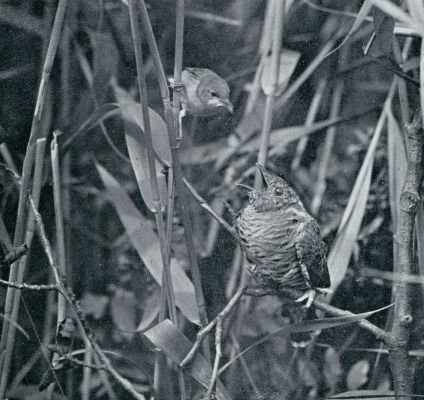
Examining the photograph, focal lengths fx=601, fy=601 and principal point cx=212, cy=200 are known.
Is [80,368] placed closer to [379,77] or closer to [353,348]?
[353,348]

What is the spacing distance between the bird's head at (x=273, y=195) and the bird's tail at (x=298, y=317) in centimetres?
14

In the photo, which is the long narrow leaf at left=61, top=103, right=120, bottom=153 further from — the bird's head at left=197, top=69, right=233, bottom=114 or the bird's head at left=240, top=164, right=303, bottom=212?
the bird's head at left=240, top=164, right=303, bottom=212

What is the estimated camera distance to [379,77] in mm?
839

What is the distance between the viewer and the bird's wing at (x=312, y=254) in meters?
0.82

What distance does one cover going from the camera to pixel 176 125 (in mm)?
808

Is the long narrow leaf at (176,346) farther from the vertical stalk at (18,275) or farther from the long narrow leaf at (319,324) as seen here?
the vertical stalk at (18,275)

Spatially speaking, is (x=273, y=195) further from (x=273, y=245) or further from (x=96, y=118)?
(x=96, y=118)

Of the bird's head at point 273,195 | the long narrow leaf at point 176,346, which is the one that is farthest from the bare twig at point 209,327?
the bird's head at point 273,195

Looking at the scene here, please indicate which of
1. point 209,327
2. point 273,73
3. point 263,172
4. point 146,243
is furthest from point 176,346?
point 273,73

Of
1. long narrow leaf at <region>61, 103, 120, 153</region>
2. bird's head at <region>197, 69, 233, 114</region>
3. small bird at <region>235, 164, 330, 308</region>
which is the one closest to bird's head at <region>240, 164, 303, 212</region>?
small bird at <region>235, 164, 330, 308</region>

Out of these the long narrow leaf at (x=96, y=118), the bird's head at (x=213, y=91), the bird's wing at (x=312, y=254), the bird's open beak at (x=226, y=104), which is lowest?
the bird's wing at (x=312, y=254)

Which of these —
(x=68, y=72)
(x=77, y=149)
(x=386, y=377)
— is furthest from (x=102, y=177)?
(x=386, y=377)

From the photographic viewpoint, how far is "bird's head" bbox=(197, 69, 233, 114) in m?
0.85

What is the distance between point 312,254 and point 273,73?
0.83 feet
